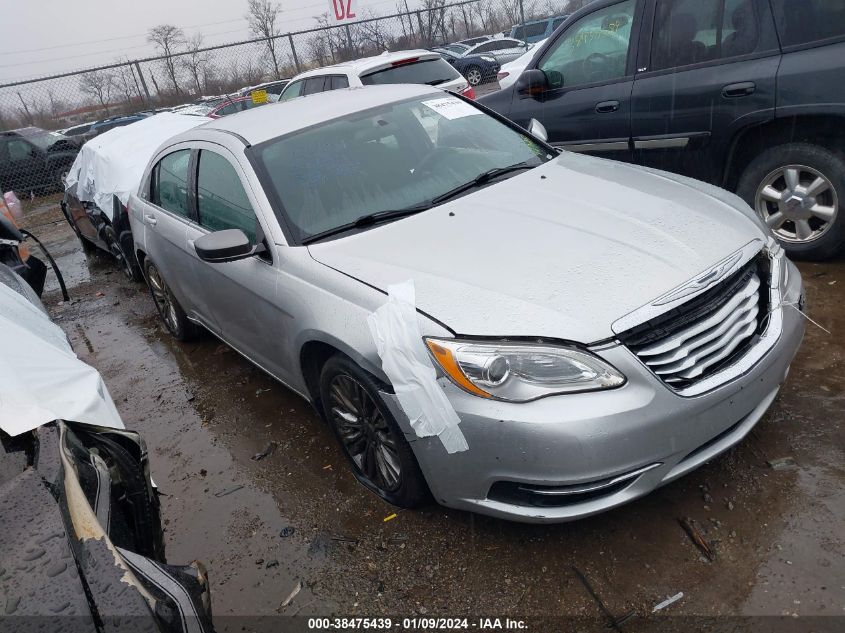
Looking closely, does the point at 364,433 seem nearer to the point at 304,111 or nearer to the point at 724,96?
the point at 304,111

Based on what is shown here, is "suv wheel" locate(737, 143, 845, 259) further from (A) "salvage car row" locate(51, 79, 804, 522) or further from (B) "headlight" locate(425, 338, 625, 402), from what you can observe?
(B) "headlight" locate(425, 338, 625, 402)

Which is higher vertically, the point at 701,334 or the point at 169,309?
the point at 701,334

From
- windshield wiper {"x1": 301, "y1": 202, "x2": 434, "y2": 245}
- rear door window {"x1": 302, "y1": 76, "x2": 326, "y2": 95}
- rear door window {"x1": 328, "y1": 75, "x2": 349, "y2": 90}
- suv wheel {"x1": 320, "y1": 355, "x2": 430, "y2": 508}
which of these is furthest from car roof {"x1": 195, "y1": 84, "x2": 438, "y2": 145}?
Answer: rear door window {"x1": 302, "y1": 76, "x2": 326, "y2": 95}

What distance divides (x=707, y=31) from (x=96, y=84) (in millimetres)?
18725

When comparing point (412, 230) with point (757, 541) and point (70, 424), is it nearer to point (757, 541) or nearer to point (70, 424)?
point (70, 424)

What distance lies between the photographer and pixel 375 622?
2246 mm

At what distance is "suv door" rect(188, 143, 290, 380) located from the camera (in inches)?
118

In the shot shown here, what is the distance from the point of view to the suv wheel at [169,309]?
4.71m

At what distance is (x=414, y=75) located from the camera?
8250 millimetres

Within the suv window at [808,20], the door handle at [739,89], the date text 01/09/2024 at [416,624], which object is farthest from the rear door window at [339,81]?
the date text 01/09/2024 at [416,624]

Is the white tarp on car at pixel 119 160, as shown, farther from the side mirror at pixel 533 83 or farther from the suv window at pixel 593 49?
the suv window at pixel 593 49

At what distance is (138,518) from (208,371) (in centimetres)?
260

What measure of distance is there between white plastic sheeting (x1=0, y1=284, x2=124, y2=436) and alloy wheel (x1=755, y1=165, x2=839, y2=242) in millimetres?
3962

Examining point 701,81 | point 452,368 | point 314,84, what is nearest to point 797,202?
point 701,81
